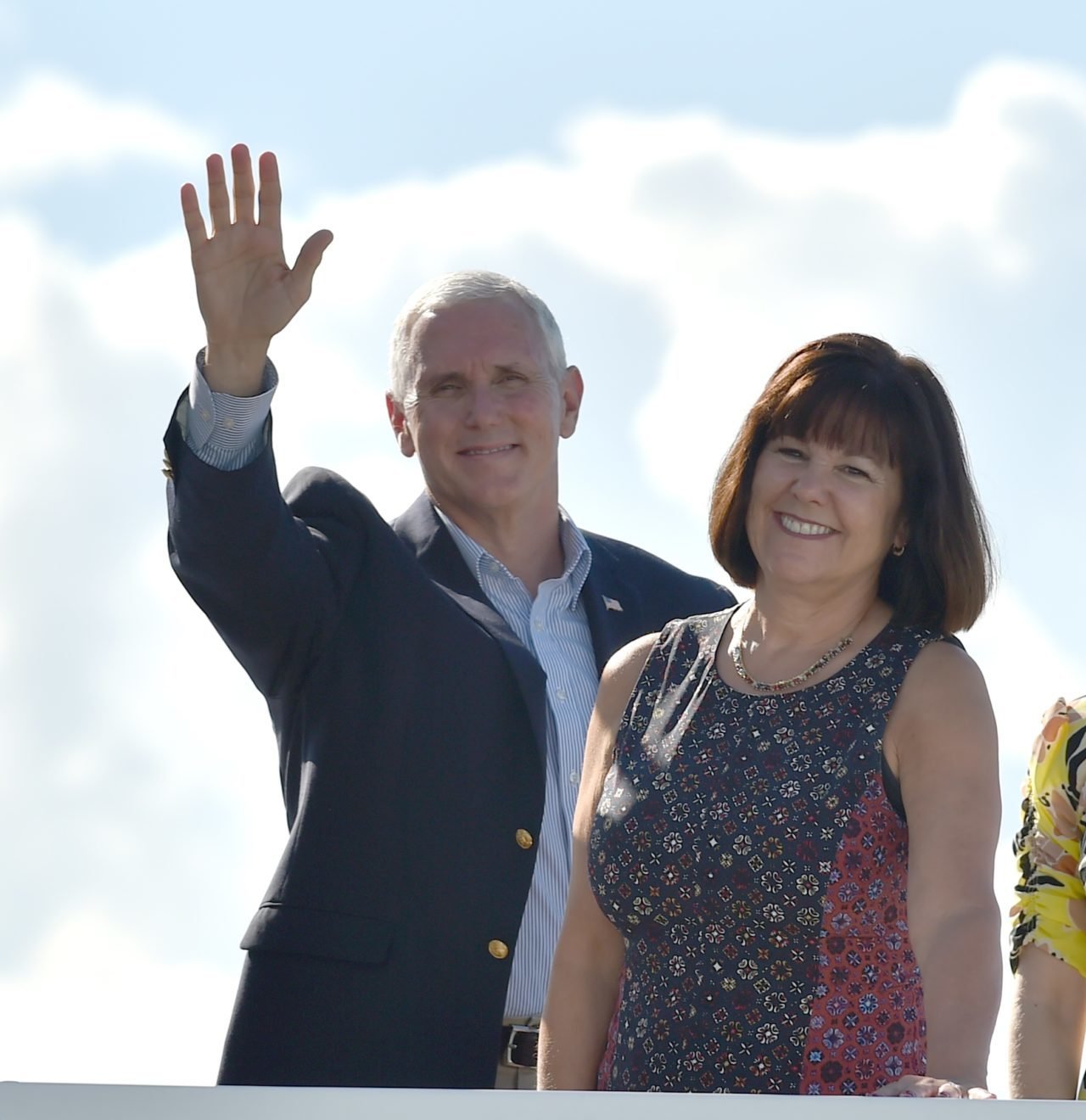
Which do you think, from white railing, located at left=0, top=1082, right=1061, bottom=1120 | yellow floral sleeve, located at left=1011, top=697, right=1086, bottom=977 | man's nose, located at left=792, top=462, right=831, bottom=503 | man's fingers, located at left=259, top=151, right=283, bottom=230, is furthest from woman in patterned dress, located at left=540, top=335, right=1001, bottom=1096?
man's fingers, located at left=259, top=151, right=283, bottom=230

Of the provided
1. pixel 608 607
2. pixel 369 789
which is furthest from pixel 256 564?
pixel 608 607

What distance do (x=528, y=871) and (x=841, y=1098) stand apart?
167 centimetres

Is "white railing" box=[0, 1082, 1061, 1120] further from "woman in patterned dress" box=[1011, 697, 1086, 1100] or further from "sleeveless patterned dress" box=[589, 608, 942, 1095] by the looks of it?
"woman in patterned dress" box=[1011, 697, 1086, 1100]

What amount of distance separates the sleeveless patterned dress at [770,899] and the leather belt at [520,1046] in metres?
0.55

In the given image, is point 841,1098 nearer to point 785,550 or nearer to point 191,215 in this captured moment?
point 785,550

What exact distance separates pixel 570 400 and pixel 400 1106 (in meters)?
2.52

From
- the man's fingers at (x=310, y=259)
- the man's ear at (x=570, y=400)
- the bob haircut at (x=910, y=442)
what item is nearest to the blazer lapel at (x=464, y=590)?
the man's ear at (x=570, y=400)

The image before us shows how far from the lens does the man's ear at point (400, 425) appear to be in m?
3.93

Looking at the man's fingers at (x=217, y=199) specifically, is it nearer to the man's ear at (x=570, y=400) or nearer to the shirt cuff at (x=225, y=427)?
the shirt cuff at (x=225, y=427)

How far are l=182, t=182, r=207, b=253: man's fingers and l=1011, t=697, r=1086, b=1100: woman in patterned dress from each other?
5.62 feet

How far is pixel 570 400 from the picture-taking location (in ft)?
13.3

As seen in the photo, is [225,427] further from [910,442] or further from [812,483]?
[910,442]

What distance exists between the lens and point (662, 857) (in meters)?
2.63

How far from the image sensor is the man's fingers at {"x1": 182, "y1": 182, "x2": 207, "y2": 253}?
3.38 meters
